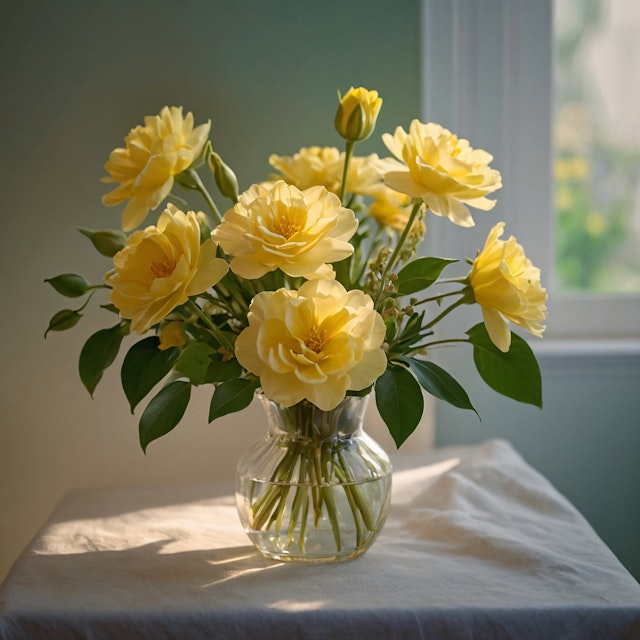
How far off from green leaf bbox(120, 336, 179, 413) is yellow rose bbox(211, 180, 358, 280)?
0.17 metres

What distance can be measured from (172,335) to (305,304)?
0.17 m

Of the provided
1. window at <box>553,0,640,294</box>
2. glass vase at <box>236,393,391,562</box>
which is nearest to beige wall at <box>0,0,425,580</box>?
window at <box>553,0,640,294</box>

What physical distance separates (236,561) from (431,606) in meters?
0.23

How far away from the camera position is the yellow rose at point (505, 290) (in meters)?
0.80

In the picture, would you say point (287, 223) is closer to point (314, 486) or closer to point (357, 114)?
point (357, 114)

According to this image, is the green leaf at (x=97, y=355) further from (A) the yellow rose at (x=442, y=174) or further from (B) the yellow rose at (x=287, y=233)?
(A) the yellow rose at (x=442, y=174)

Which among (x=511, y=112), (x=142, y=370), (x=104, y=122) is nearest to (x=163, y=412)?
(x=142, y=370)

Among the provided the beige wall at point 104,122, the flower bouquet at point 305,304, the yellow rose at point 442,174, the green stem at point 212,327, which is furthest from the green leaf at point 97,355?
the beige wall at point 104,122

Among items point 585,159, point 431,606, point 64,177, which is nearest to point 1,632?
point 431,606

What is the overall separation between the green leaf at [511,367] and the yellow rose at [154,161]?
34cm

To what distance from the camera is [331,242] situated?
77 cm

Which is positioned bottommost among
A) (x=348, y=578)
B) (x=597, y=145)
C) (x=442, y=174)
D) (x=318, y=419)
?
(x=348, y=578)

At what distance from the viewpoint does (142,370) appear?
889mm

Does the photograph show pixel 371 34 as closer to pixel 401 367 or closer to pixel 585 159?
pixel 585 159
